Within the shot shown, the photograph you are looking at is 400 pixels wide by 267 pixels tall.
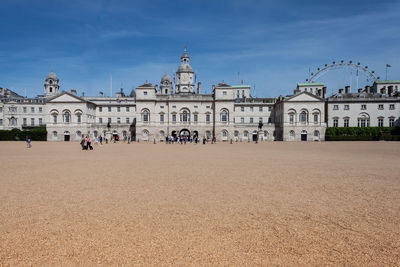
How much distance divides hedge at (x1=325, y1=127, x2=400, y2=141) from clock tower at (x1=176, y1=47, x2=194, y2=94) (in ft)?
130

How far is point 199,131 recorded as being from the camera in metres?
56.6

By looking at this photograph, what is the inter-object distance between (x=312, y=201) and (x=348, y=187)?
9.02ft

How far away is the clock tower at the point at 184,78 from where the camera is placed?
2901 inches

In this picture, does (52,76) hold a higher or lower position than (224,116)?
higher

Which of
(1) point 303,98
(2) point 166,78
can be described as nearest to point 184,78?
(2) point 166,78

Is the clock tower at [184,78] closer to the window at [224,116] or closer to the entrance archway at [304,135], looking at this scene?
the window at [224,116]

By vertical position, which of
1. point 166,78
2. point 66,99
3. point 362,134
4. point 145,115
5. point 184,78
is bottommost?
point 362,134

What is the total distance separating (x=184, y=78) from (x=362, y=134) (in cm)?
4776

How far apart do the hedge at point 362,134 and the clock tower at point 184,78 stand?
39.5 m

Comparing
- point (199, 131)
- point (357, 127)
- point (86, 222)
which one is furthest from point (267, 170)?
point (357, 127)

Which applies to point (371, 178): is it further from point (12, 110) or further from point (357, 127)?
point (12, 110)

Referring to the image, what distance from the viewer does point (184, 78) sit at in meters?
73.8

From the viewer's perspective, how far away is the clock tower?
7369 cm

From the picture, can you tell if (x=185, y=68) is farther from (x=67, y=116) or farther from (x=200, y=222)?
(x=200, y=222)
